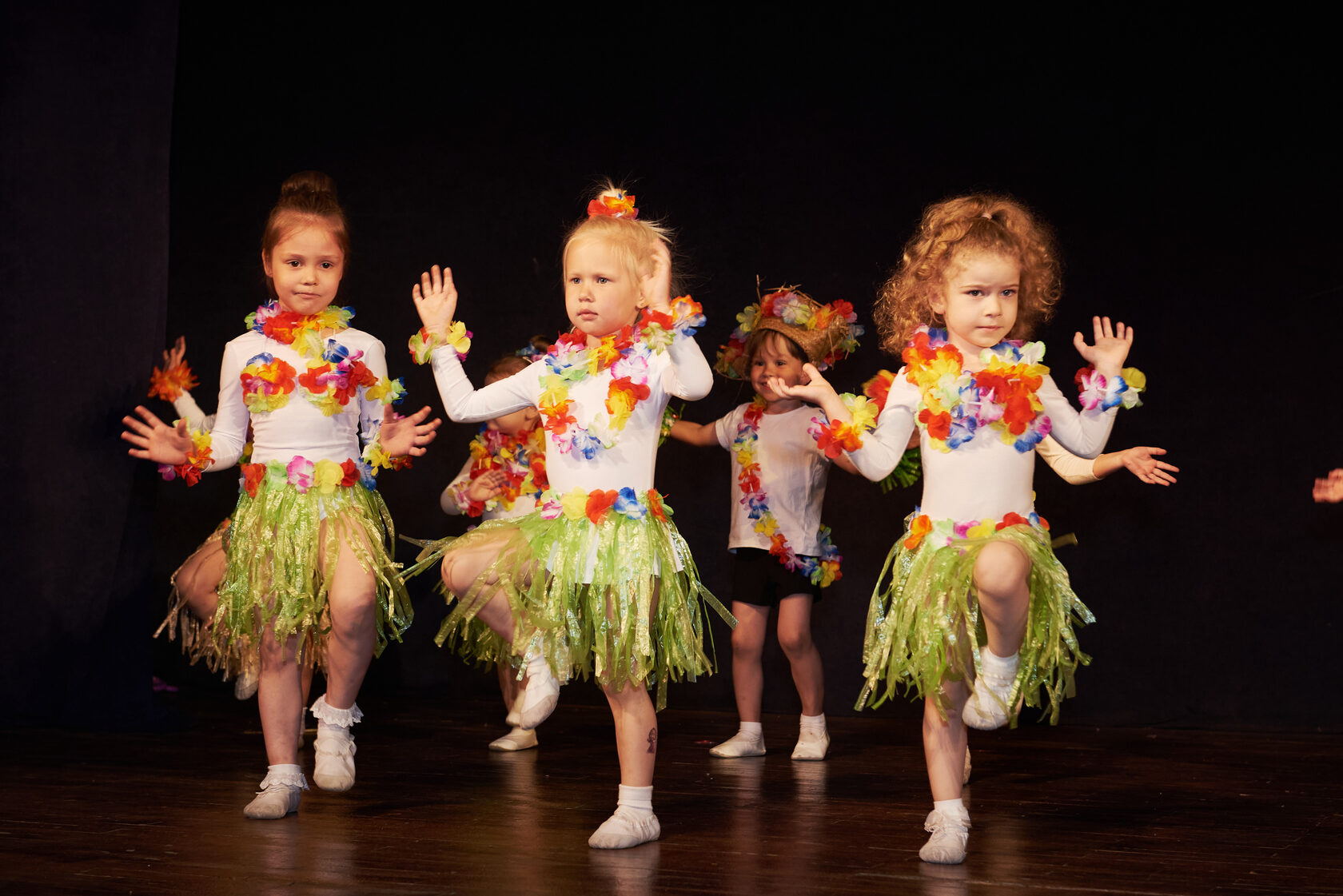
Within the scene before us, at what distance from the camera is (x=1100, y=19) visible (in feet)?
15.4

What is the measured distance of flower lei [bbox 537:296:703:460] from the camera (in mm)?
2764

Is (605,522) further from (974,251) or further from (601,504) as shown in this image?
(974,251)

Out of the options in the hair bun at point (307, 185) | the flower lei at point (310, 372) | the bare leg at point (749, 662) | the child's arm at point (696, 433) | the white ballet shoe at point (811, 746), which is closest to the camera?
the flower lei at point (310, 372)

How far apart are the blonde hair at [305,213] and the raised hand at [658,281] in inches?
36.8

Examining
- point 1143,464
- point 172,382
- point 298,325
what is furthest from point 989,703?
point 172,382

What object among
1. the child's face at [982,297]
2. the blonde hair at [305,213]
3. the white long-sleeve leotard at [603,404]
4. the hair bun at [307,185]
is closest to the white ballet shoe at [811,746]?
the white long-sleeve leotard at [603,404]

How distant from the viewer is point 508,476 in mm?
4258

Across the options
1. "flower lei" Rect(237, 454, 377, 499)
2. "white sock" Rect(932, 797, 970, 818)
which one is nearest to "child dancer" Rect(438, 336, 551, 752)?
"flower lei" Rect(237, 454, 377, 499)

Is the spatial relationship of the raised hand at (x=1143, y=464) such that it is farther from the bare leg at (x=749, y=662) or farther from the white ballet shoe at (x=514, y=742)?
the white ballet shoe at (x=514, y=742)

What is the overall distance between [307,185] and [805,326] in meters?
1.51

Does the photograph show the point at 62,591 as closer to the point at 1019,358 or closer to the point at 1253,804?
the point at 1019,358

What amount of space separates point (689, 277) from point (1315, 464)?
229 cm

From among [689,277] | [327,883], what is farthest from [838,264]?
[327,883]

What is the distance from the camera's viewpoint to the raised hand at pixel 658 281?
2854 millimetres
